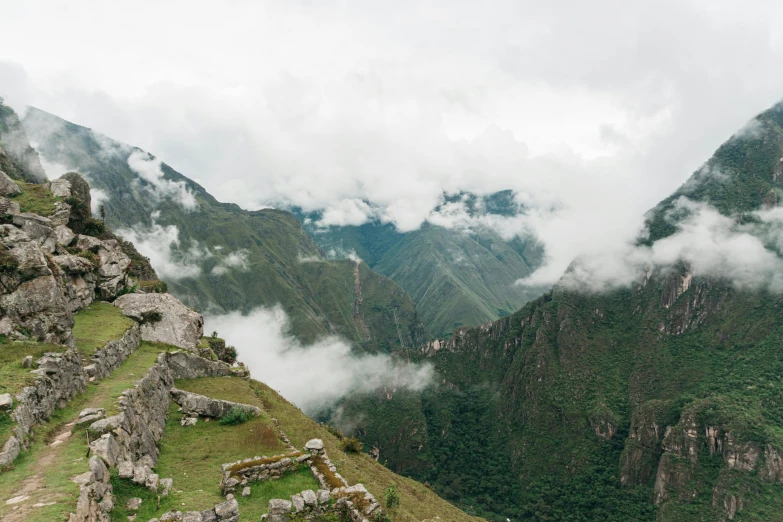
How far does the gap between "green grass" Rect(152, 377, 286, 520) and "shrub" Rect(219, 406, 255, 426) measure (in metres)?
0.34

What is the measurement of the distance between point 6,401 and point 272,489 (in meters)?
10.9

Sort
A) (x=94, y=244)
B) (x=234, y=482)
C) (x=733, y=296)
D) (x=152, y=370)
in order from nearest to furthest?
(x=234, y=482), (x=152, y=370), (x=94, y=244), (x=733, y=296)

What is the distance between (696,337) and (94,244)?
798ft

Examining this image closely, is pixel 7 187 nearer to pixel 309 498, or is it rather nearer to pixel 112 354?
pixel 112 354

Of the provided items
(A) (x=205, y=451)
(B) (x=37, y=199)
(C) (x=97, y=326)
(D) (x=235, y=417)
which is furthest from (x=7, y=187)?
(A) (x=205, y=451)

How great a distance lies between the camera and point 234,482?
17.0 metres

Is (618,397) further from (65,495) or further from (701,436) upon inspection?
(65,495)

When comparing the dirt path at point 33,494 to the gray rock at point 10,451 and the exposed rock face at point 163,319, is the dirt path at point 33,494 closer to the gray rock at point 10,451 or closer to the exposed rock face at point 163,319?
the gray rock at point 10,451

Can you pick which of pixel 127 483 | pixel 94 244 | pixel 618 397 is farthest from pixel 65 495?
pixel 618 397

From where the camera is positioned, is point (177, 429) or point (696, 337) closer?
point (177, 429)

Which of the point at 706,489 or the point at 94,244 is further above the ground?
the point at 94,244

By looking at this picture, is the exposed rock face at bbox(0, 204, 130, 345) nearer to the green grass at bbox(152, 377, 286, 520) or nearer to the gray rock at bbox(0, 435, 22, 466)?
the green grass at bbox(152, 377, 286, 520)

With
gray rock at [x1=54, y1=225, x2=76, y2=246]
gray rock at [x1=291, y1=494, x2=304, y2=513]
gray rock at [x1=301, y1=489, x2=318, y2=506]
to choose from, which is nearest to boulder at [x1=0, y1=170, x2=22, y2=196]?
gray rock at [x1=54, y1=225, x2=76, y2=246]

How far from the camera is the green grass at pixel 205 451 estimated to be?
16.2m
